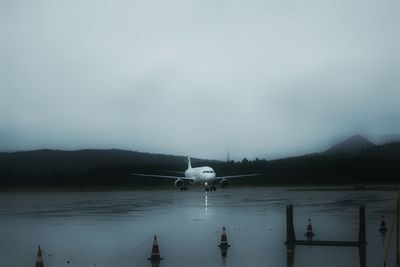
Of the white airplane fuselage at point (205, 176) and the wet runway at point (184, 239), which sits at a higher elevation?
the white airplane fuselage at point (205, 176)

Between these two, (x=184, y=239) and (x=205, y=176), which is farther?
(x=205, y=176)

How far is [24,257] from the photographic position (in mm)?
15047

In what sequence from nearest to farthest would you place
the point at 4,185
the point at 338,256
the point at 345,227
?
1. the point at 338,256
2. the point at 345,227
3. the point at 4,185

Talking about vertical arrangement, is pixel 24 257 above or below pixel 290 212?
below

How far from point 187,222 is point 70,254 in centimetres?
932

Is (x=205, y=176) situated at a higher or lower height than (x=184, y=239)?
higher

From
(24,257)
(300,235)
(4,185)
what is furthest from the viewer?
(4,185)

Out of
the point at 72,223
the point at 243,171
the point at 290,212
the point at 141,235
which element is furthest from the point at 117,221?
the point at 243,171

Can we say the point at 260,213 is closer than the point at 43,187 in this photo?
Yes

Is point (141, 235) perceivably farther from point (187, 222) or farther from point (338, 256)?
point (338, 256)

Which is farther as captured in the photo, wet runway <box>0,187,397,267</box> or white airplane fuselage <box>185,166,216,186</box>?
white airplane fuselage <box>185,166,216,186</box>

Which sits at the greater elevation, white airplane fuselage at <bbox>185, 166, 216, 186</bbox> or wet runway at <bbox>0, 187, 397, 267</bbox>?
white airplane fuselage at <bbox>185, 166, 216, 186</bbox>

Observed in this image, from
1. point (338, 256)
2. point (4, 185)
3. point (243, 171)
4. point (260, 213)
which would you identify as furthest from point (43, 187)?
point (338, 256)

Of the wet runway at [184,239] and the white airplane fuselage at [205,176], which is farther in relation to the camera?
the white airplane fuselage at [205,176]
